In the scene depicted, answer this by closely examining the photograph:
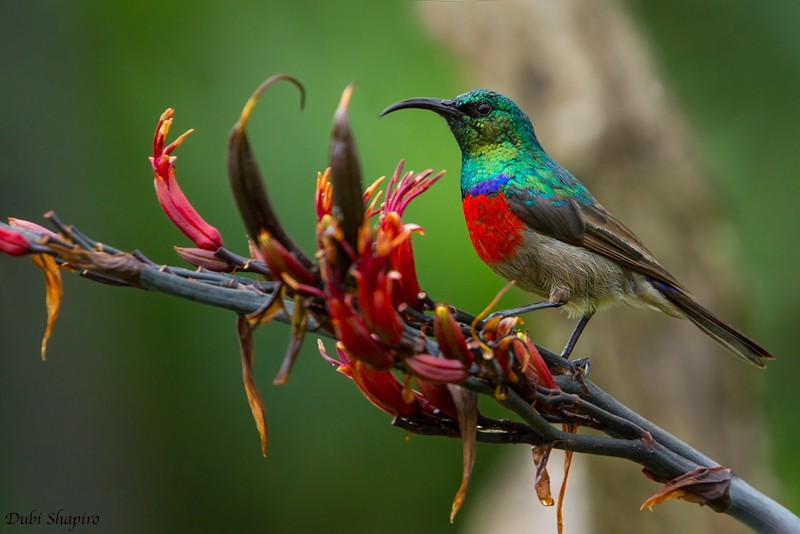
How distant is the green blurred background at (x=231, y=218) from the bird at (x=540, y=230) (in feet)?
8.43

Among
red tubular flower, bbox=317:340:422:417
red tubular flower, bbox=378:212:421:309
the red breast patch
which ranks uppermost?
the red breast patch

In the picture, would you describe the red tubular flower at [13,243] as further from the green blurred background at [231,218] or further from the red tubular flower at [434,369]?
the green blurred background at [231,218]

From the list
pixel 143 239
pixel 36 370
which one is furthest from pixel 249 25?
pixel 36 370

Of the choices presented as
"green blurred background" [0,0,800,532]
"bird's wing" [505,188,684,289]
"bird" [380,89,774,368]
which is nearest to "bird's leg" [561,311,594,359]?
"bird" [380,89,774,368]

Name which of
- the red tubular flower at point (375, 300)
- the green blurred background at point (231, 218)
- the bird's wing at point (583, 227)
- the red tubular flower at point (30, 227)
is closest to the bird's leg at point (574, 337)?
the bird's wing at point (583, 227)

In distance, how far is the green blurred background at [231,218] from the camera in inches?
197

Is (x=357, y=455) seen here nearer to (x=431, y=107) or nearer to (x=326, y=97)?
(x=326, y=97)

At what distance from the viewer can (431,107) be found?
8.16 feet

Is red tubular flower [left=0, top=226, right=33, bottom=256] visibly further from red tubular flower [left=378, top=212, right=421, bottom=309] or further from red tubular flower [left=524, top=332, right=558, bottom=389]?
red tubular flower [left=524, top=332, right=558, bottom=389]

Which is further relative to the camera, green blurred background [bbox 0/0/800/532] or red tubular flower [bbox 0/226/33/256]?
green blurred background [bbox 0/0/800/532]

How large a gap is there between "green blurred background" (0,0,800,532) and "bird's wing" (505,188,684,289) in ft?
8.61

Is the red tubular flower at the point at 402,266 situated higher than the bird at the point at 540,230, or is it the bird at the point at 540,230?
the bird at the point at 540,230

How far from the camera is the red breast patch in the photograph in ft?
8.81

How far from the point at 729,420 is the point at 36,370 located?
398cm
